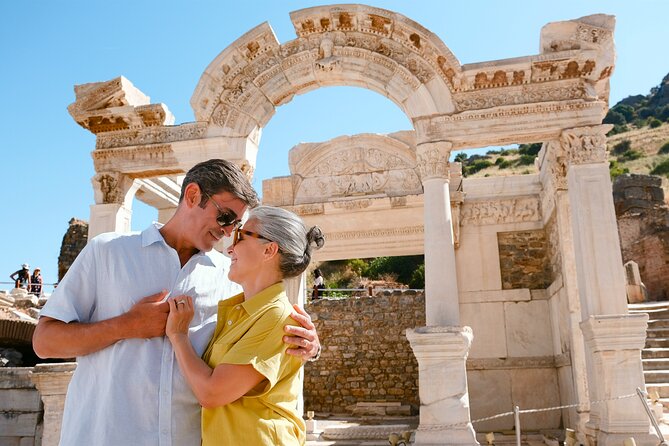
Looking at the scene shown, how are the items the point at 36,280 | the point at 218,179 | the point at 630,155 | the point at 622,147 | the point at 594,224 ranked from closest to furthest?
the point at 218,179
the point at 594,224
the point at 36,280
the point at 630,155
the point at 622,147

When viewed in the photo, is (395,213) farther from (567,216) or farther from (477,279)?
(567,216)

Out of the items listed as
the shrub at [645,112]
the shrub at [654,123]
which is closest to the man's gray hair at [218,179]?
the shrub at [654,123]

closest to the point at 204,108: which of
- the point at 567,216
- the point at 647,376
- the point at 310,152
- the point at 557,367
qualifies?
the point at 310,152

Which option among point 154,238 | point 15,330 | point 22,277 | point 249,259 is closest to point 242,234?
point 249,259

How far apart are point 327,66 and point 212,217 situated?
6.33m

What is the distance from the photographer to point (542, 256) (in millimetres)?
10438

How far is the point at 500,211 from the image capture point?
1074 cm

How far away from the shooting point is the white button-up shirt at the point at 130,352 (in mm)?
1878

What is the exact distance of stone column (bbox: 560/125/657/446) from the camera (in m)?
6.41

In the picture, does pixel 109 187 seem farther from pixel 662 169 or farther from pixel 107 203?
pixel 662 169

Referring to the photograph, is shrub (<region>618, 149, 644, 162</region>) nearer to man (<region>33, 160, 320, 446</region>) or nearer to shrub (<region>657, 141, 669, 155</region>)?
shrub (<region>657, 141, 669, 155</region>)

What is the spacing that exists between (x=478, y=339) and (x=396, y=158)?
165 inches

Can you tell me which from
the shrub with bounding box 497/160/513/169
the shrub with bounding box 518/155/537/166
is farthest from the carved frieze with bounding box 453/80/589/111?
the shrub with bounding box 497/160/513/169

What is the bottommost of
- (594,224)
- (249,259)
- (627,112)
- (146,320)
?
(146,320)
